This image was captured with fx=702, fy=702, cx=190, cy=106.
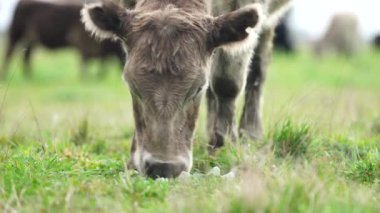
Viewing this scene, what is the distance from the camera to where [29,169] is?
176 inches

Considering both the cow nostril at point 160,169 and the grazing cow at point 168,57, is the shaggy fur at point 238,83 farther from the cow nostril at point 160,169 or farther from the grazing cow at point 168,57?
the cow nostril at point 160,169

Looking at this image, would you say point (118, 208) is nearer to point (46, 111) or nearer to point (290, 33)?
point (46, 111)

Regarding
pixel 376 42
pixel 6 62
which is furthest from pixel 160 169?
pixel 376 42

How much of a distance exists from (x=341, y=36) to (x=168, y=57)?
33396 mm

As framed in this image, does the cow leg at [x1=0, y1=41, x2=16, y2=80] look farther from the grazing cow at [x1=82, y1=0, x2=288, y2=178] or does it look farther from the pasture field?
the grazing cow at [x1=82, y1=0, x2=288, y2=178]

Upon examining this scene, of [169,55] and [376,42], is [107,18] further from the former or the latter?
[376,42]

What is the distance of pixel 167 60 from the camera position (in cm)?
468

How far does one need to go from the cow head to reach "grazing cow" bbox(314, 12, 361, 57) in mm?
32262

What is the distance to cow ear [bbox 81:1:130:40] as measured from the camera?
516 centimetres

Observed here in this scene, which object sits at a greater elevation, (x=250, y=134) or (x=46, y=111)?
(x=250, y=134)

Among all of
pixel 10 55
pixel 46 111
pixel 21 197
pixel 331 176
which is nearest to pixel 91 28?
pixel 21 197

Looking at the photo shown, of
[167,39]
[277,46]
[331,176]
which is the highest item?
[167,39]

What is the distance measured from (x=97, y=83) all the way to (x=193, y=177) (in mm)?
17385

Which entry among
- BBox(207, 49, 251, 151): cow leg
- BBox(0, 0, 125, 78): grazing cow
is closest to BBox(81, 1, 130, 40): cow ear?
BBox(207, 49, 251, 151): cow leg
